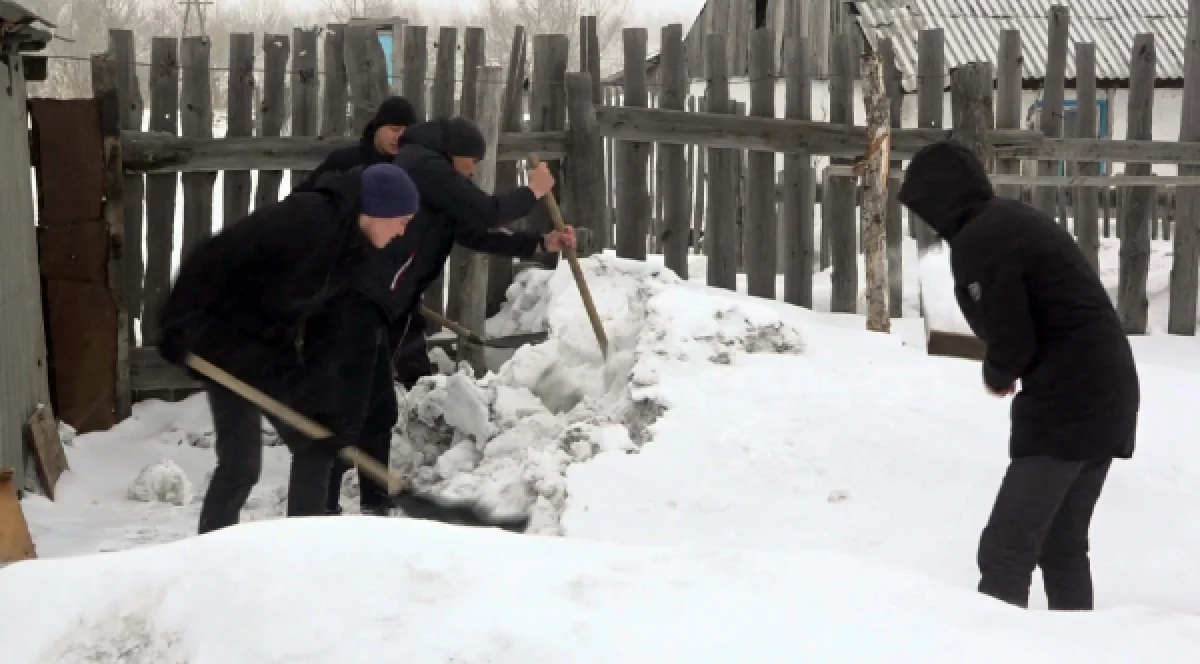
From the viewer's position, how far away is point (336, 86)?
7098 mm

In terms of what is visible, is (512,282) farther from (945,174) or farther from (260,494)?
(945,174)

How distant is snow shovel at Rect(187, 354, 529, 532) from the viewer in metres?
Result: 4.22

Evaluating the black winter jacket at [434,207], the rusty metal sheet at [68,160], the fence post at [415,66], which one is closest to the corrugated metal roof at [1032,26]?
the fence post at [415,66]

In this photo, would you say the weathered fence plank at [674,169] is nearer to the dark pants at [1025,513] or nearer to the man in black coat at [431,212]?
the man in black coat at [431,212]

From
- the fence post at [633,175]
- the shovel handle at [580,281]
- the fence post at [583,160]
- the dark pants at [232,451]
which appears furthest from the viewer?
the fence post at [633,175]

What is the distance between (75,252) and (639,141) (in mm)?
3119

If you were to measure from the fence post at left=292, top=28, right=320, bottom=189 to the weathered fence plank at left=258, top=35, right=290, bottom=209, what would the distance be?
7 centimetres

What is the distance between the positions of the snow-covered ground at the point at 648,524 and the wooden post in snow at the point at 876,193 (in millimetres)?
404

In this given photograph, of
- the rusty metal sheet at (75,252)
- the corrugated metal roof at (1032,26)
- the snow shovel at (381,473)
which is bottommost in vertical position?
the snow shovel at (381,473)

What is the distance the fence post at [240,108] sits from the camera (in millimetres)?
6988

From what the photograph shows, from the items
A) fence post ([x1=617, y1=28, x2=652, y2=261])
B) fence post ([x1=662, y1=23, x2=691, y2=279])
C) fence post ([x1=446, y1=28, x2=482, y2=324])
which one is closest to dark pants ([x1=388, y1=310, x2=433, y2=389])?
fence post ([x1=446, y1=28, x2=482, y2=324])

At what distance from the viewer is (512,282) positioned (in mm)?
7680

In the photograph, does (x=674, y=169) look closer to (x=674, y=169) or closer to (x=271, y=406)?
(x=674, y=169)

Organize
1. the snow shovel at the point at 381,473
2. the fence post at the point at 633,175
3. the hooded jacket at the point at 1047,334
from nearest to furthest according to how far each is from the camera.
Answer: the hooded jacket at the point at 1047,334, the snow shovel at the point at 381,473, the fence post at the point at 633,175
